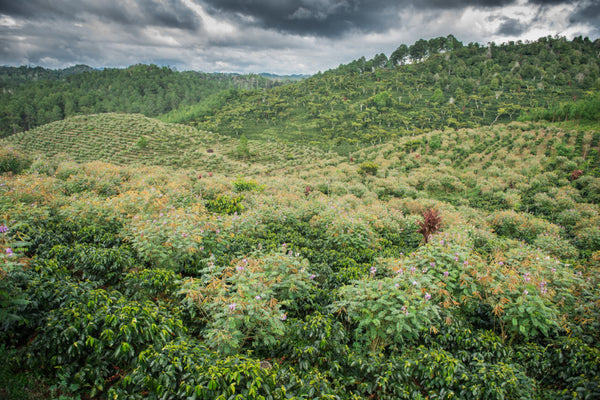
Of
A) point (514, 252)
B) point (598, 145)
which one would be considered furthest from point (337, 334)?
point (598, 145)

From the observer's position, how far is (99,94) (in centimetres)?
11862

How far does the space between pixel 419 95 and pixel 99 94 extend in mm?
136172

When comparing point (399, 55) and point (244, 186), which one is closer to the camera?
point (244, 186)

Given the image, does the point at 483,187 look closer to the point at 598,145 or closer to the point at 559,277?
the point at 598,145

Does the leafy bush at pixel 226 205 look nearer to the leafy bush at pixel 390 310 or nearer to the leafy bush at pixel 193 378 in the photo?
the leafy bush at pixel 390 310

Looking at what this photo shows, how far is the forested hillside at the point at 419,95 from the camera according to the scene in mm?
66375

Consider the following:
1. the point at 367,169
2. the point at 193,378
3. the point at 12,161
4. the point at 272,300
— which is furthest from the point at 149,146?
the point at 193,378

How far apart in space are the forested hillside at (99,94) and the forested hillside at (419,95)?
111 feet

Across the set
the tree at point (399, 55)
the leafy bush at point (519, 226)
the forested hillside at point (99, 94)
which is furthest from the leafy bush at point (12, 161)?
the tree at point (399, 55)

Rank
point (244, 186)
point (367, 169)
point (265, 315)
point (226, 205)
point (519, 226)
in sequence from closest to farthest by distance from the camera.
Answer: point (265, 315) < point (226, 205) < point (519, 226) < point (244, 186) < point (367, 169)

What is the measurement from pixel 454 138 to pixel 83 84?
169 m

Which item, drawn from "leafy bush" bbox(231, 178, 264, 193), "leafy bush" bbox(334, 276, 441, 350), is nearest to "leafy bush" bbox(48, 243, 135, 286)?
"leafy bush" bbox(334, 276, 441, 350)

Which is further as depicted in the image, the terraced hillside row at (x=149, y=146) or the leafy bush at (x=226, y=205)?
the terraced hillside row at (x=149, y=146)

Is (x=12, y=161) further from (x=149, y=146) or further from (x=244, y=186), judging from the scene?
(x=149, y=146)
